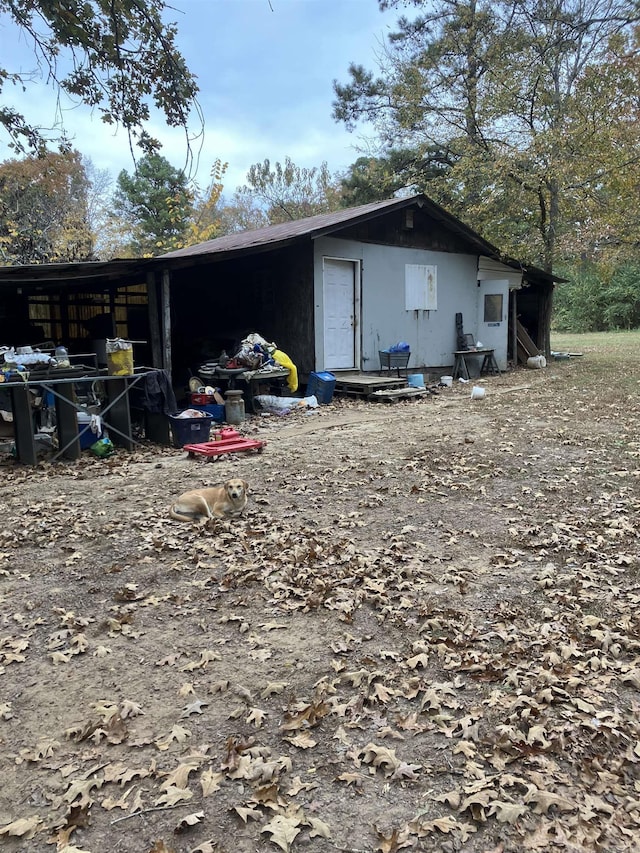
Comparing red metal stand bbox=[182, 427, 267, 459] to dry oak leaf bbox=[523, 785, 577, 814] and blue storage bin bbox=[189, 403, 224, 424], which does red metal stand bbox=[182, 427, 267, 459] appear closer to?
blue storage bin bbox=[189, 403, 224, 424]

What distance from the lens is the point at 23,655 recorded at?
3.21 m

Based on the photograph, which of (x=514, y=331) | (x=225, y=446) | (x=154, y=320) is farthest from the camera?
(x=514, y=331)

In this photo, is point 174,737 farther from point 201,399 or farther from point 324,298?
point 324,298

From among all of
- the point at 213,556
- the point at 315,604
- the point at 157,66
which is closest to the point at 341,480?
the point at 213,556

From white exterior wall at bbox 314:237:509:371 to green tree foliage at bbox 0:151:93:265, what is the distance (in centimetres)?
1099

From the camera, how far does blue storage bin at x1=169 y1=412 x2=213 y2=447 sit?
805 centimetres

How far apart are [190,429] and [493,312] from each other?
10.5m

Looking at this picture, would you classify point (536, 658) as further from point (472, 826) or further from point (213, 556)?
point (213, 556)

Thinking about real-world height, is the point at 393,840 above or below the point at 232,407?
below

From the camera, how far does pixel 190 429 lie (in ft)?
26.5

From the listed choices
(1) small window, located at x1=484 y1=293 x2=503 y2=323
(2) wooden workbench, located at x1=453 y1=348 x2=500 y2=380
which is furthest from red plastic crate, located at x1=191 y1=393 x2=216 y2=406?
(1) small window, located at x1=484 y1=293 x2=503 y2=323

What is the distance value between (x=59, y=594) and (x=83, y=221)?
3144 cm

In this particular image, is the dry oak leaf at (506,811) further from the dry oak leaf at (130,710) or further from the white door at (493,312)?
the white door at (493,312)

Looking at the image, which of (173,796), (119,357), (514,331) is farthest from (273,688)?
(514,331)
